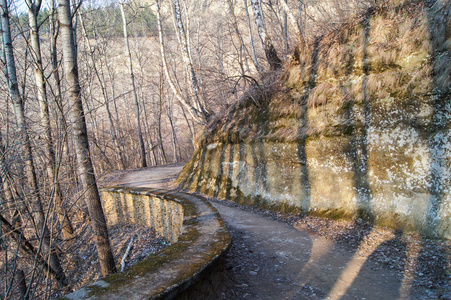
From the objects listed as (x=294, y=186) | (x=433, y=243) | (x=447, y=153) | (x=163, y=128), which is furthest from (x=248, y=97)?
(x=163, y=128)

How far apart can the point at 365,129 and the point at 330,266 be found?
295cm

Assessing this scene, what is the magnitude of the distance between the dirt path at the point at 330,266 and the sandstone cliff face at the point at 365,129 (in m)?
0.70

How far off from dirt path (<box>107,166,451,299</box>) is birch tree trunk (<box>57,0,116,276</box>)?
8.33ft

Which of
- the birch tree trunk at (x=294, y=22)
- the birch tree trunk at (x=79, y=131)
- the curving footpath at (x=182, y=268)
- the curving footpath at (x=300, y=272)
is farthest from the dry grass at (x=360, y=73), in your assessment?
the birch tree trunk at (x=79, y=131)

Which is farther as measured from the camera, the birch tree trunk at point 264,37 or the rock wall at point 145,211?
the birch tree trunk at point 264,37

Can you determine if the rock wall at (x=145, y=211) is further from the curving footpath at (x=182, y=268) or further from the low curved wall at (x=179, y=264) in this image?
the curving footpath at (x=182, y=268)

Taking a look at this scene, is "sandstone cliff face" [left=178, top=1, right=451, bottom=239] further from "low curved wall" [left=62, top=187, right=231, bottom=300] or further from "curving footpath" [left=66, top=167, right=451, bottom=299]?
"low curved wall" [left=62, top=187, right=231, bottom=300]

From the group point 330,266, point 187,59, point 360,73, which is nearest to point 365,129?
point 360,73

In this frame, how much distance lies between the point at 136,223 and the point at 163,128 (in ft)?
105

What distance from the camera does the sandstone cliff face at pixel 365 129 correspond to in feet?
15.4

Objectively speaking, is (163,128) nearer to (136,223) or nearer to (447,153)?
(136,223)

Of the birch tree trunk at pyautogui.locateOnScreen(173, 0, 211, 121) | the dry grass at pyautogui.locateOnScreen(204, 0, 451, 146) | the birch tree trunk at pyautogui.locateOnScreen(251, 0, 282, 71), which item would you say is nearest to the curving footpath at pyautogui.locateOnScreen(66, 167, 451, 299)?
the dry grass at pyautogui.locateOnScreen(204, 0, 451, 146)

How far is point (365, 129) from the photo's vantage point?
18.3ft

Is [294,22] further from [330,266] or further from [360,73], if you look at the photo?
[330,266]
